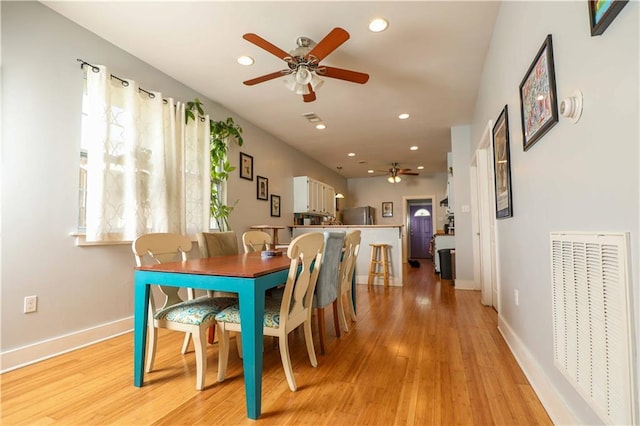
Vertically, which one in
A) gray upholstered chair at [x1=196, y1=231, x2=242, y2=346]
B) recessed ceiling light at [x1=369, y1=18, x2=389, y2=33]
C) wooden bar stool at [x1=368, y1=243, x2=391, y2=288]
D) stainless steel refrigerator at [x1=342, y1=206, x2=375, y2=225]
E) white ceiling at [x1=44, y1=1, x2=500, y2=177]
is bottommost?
wooden bar stool at [x1=368, y1=243, x2=391, y2=288]

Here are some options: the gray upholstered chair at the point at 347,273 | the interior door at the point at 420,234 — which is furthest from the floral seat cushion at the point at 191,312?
the interior door at the point at 420,234

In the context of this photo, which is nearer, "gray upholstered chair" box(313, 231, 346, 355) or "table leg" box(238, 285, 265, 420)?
"table leg" box(238, 285, 265, 420)

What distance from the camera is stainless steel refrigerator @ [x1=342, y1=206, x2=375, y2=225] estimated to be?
8.85 meters

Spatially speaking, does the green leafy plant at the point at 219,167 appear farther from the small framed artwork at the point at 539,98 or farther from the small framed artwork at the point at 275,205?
the small framed artwork at the point at 539,98

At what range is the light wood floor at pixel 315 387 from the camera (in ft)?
4.92

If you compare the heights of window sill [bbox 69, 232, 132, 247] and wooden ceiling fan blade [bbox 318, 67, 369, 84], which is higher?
wooden ceiling fan blade [bbox 318, 67, 369, 84]

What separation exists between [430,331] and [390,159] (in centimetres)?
526

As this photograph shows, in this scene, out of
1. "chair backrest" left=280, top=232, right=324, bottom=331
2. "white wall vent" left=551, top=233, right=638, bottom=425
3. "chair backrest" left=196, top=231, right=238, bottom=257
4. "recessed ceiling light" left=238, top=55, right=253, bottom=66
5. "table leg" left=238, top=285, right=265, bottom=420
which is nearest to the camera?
"white wall vent" left=551, top=233, right=638, bottom=425

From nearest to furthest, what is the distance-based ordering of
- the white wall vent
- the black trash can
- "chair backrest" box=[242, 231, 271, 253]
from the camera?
the white wall vent → "chair backrest" box=[242, 231, 271, 253] → the black trash can

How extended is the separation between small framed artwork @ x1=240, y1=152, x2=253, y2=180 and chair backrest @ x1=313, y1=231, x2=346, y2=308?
9.06 ft

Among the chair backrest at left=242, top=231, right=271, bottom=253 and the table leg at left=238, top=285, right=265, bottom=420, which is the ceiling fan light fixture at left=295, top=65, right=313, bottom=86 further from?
the table leg at left=238, top=285, right=265, bottom=420

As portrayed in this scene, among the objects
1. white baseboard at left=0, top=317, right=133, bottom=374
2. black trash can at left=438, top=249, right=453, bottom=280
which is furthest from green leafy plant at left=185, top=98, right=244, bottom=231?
black trash can at left=438, top=249, right=453, bottom=280

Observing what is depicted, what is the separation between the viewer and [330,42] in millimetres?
2234

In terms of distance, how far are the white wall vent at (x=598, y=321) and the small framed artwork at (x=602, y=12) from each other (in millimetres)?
649
